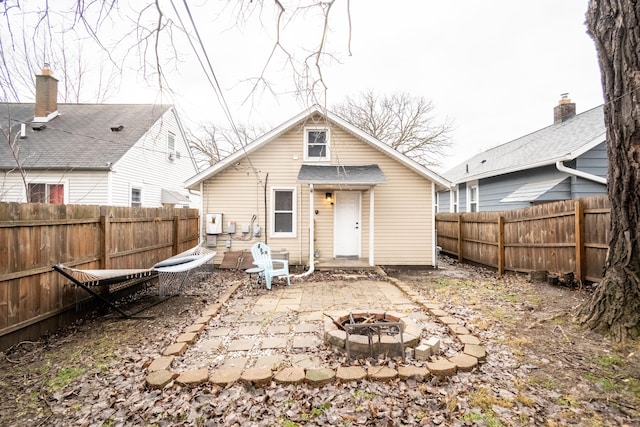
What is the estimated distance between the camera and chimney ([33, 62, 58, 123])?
12812 mm

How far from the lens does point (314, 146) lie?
31.6 ft

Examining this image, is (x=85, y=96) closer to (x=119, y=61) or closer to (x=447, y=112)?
(x=119, y=61)

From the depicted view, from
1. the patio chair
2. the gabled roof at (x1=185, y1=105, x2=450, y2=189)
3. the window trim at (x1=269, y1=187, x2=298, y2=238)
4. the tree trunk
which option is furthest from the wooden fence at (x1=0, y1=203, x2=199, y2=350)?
the tree trunk

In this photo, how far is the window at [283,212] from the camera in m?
9.42

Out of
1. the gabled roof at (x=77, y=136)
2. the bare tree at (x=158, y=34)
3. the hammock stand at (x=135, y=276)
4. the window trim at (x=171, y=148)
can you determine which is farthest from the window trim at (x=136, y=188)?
the bare tree at (x=158, y=34)

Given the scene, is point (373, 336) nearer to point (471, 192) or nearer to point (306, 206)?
point (306, 206)

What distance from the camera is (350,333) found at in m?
3.50

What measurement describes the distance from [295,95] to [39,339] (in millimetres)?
4431

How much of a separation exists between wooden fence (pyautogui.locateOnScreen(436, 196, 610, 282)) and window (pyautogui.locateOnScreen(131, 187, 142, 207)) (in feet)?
41.2

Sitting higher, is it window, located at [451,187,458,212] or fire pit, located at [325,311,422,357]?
window, located at [451,187,458,212]

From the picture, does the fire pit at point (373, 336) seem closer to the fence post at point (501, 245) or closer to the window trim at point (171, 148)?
the fence post at point (501, 245)

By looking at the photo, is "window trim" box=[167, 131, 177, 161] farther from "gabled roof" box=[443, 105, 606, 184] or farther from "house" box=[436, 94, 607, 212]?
"gabled roof" box=[443, 105, 606, 184]

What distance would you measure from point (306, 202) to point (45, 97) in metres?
12.5

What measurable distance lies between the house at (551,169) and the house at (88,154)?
37.2 ft
